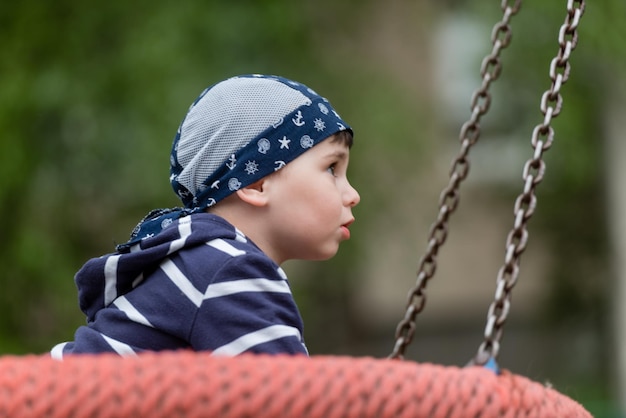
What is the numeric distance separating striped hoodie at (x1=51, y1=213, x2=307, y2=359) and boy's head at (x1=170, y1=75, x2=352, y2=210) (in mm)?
107

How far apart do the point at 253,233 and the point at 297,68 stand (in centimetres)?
500

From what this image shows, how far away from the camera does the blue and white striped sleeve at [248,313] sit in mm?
1483

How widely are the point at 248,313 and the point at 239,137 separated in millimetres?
376

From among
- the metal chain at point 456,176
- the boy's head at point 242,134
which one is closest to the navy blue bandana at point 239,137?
the boy's head at point 242,134

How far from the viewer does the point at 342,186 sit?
1.83m

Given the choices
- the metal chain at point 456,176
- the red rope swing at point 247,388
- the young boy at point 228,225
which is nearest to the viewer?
the red rope swing at point 247,388

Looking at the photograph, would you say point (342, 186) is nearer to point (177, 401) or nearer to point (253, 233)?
point (253, 233)

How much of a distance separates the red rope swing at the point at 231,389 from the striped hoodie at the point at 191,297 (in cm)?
32

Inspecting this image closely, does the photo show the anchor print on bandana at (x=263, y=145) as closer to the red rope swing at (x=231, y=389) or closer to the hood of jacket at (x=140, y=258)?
the hood of jacket at (x=140, y=258)

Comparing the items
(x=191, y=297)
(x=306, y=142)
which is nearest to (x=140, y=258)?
(x=191, y=297)

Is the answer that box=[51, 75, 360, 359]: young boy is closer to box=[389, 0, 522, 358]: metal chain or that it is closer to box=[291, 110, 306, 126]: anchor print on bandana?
box=[291, 110, 306, 126]: anchor print on bandana

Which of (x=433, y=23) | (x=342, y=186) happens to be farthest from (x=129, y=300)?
(x=433, y=23)

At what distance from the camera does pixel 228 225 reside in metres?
1.69

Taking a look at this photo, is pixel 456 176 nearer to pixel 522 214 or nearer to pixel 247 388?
pixel 522 214
